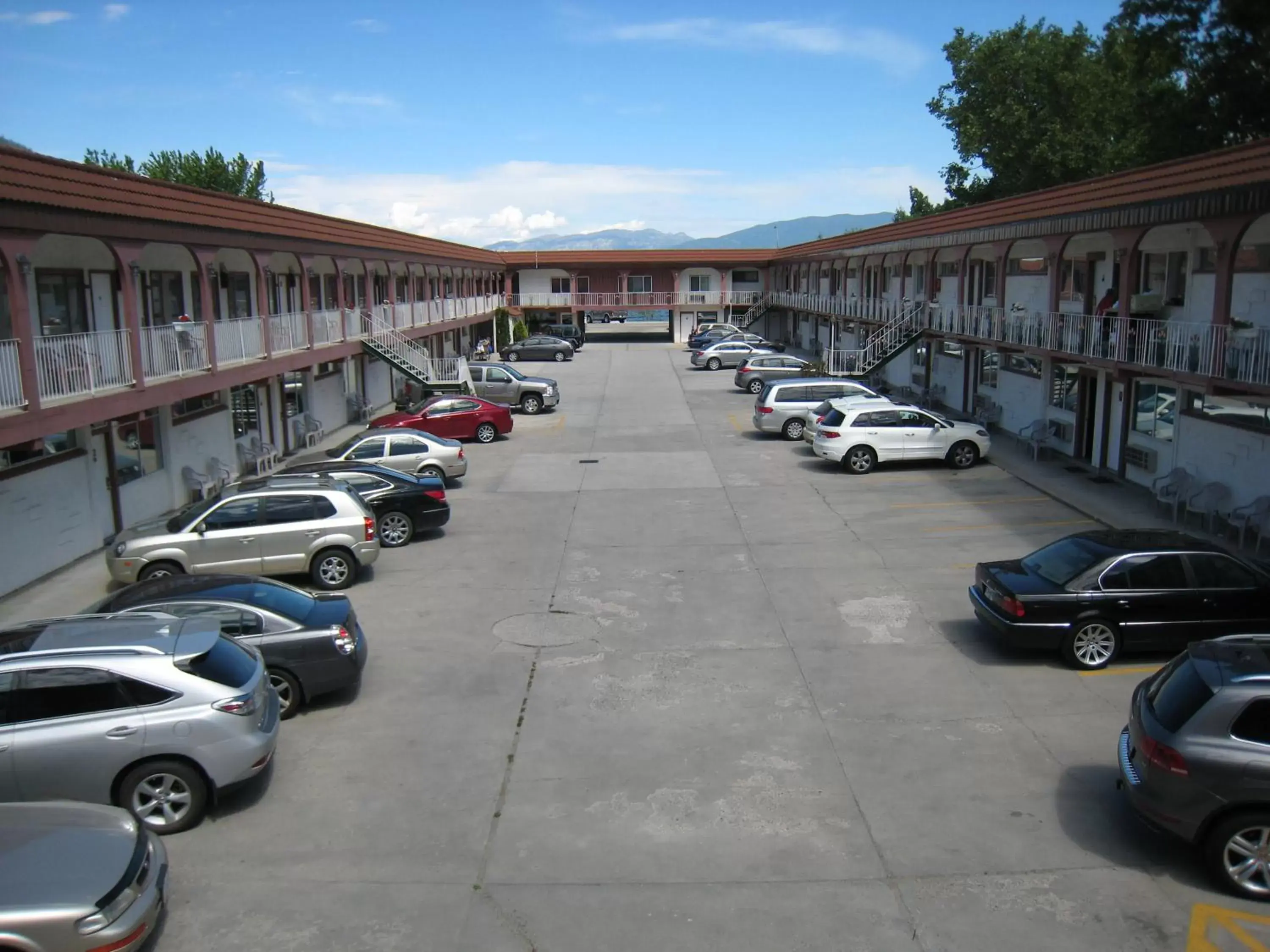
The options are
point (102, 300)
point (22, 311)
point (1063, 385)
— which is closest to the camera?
point (22, 311)

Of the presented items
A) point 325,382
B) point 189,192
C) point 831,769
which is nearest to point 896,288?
point 325,382

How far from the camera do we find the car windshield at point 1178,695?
806cm

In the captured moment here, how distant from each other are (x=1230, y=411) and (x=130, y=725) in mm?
18468

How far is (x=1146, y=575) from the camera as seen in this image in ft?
40.7

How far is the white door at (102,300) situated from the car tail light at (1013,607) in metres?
15.8

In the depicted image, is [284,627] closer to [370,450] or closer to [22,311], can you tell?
[22,311]

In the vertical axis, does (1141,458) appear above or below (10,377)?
below

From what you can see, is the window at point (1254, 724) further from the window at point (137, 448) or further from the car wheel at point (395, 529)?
the window at point (137, 448)

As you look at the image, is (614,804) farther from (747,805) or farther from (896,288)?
(896,288)

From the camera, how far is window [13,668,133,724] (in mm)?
8453

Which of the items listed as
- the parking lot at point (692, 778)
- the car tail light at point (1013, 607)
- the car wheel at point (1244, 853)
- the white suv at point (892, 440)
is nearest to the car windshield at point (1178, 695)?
the car wheel at point (1244, 853)

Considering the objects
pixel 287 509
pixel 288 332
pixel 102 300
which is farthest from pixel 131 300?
pixel 288 332

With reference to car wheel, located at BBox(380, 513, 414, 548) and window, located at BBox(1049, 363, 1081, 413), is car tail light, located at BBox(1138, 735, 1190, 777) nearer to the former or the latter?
car wheel, located at BBox(380, 513, 414, 548)

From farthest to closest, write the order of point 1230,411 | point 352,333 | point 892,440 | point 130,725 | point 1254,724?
1. point 352,333
2. point 892,440
3. point 1230,411
4. point 130,725
5. point 1254,724
